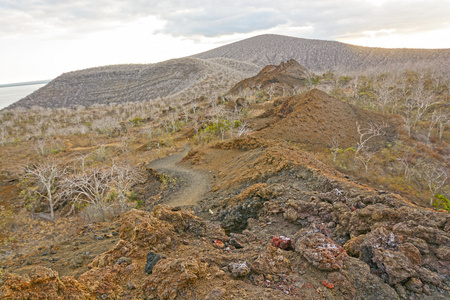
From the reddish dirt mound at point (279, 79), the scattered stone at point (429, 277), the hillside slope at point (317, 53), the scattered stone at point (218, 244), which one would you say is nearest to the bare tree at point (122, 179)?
the scattered stone at point (218, 244)

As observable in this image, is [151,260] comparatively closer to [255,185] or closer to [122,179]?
[255,185]

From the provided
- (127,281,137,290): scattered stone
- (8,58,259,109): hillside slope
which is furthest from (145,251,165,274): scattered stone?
(8,58,259,109): hillside slope

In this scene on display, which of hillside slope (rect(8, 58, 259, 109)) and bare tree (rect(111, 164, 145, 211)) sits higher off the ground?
hillside slope (rect(8, 58, 259, 109))

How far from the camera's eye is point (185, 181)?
46.6 ft

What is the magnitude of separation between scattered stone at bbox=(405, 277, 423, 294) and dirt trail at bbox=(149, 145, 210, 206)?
8520mm

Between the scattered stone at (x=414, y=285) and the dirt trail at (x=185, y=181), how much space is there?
28.0ft

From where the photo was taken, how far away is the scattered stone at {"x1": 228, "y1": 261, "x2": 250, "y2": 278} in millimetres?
3795

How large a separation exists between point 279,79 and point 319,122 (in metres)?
27.1

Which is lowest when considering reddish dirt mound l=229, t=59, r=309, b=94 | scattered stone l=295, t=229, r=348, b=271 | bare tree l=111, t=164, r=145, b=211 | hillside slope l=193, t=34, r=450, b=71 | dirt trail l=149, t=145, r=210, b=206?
dirt trail l=149, t=145, r=210, b=206

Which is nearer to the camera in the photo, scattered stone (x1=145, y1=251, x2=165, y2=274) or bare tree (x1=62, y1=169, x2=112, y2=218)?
scattered stone (x1=145, y1=251, x2=165, y2=274)

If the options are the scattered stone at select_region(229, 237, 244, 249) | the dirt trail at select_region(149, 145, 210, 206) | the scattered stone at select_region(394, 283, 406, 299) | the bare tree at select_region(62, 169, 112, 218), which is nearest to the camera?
the scattered stone at select_region(394, 283, 406, 299)

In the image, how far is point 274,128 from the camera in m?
20.2

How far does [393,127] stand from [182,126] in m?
23.2

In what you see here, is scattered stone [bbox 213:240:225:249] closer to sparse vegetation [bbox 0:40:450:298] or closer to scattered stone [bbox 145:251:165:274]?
sparse vegetation [bbox 0:40:450:298]
